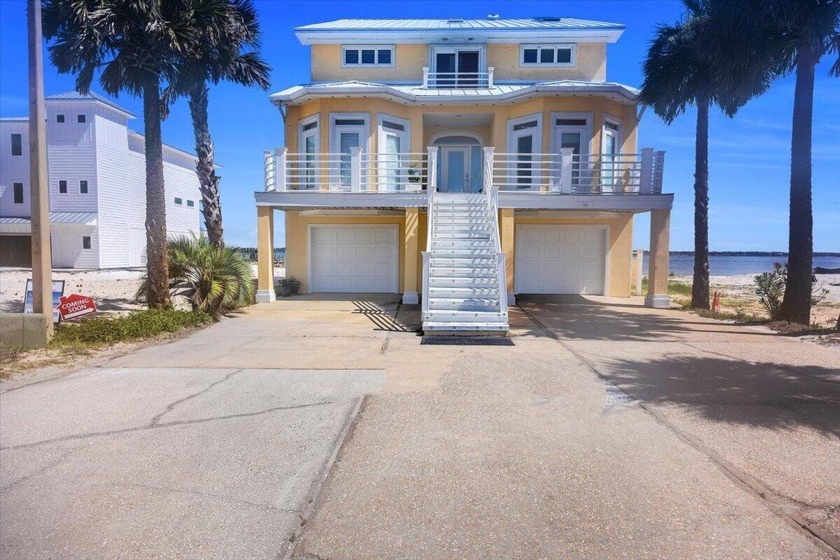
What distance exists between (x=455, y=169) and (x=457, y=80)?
3.42 m

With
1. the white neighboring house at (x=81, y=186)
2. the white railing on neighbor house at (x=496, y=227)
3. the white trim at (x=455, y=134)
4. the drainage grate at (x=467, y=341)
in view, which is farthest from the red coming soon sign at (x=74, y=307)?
the white neighboring house at (x=81, y=186)

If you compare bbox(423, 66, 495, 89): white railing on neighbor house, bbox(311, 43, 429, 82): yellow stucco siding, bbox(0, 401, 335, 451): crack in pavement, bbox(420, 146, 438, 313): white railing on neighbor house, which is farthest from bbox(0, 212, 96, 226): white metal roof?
bbox(0, 401, 335, 451): crack in pavement

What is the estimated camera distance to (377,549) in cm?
293

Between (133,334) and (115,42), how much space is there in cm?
696

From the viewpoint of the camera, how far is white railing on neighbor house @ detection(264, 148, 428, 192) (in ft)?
49.4

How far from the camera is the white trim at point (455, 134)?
1838 centimetres

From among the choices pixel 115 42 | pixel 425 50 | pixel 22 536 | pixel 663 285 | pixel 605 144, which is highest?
pixel 425 50

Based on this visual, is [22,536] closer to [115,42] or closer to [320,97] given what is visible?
[115,42]

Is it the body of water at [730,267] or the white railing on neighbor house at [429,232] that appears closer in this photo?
the white railing on neighbor house at [429,232]

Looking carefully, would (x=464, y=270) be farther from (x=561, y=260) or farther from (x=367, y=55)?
(x=367, y=55)

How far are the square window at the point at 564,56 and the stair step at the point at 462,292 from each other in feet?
39.5

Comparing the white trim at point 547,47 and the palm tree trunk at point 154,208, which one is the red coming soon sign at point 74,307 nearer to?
the palm tree trunk at point 154,208

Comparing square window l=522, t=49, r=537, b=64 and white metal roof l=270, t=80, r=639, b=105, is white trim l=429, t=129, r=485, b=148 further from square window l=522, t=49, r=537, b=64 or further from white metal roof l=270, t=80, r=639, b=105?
square window l=522, t=49, r=537, b=64

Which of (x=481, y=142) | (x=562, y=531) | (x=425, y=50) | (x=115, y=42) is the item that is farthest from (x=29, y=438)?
(x=425, y=50)
